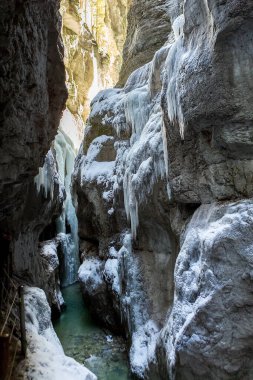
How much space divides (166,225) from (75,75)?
2457 cm

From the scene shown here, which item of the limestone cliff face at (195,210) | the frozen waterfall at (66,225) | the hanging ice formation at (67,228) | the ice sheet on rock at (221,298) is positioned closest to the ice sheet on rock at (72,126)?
the frozen waterfall at (66,225)

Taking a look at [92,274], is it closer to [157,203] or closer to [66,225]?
[157,203]

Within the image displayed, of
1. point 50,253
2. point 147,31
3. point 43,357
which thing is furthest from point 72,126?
point 43,357

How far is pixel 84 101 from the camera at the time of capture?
31.1 m

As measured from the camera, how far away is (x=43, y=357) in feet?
16.3

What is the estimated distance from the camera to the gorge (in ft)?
16.3

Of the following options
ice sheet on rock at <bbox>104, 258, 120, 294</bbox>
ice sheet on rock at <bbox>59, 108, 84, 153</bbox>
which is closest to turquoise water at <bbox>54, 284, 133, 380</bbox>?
ice sheet on rock at <bbox>104, 258, 120, 294</bbox>

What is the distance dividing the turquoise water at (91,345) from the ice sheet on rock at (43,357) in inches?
112

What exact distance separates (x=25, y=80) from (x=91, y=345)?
8127 mm

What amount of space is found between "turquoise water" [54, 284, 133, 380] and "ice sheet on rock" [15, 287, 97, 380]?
2.83 m

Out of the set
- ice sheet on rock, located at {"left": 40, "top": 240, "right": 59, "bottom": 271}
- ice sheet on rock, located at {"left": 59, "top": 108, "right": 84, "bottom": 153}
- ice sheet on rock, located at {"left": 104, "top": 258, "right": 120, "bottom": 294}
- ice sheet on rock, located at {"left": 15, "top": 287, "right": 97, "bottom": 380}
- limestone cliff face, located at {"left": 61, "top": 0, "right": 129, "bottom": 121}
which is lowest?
ice sheet on rock, located at {"left": 15, "top": 287, "right": 97, "bottom": 380}

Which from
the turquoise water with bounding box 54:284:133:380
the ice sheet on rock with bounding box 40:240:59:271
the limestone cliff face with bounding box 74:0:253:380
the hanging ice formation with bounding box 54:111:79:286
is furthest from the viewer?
the hanging ice formation with bounding box 54:111:79:286

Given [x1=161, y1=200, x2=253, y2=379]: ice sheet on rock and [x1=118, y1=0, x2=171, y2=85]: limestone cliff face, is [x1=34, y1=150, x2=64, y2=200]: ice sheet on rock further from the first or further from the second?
[x1=161, y1=200, x2=253, y2=379]: ice sheet on rock

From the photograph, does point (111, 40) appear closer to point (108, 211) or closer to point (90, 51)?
point (90, 51)
